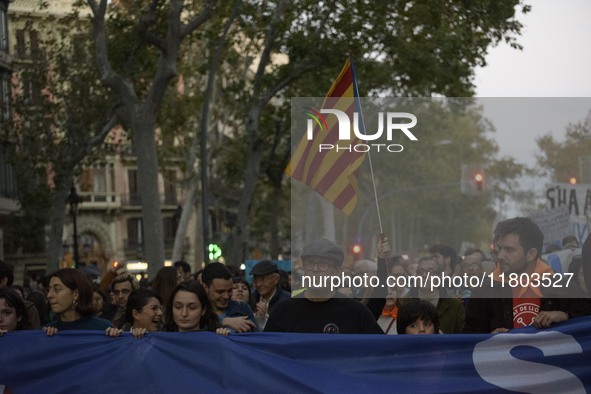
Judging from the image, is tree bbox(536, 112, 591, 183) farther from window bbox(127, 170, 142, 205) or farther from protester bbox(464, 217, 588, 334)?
window bbox(127, 170, 142, 205)

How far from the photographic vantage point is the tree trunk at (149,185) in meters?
25.4

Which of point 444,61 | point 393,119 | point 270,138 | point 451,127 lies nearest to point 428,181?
point 393,119

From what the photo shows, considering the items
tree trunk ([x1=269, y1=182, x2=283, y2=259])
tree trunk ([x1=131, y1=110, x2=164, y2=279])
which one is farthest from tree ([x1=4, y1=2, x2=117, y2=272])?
tree trunk ([x1=131, y1=110, x2=164, y2=279])

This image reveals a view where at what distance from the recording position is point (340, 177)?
9.57 meters

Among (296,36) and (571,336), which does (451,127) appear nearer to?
(571,336)

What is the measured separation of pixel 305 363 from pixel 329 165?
160 centimetres

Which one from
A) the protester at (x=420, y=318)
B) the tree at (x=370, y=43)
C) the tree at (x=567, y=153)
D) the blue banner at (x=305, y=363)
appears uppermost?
the tree at (x=370, y=43)

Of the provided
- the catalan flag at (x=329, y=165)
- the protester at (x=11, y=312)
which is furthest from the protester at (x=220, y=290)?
the protester at (x=11, y=312)

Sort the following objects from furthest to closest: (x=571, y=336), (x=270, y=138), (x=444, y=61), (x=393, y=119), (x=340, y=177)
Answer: (x=270, y=138) → (x=444, y=61) → (x=340, y=177) → (x=393, y=119) → (x=571, y=336)

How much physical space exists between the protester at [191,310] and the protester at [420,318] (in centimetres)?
109

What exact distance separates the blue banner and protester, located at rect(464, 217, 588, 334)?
23cm

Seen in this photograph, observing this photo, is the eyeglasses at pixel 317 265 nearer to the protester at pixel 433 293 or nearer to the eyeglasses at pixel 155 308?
the protester at pixel 433 293

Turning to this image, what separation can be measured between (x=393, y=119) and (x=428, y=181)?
0.48 m

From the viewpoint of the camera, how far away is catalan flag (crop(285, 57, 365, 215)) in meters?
9.42
